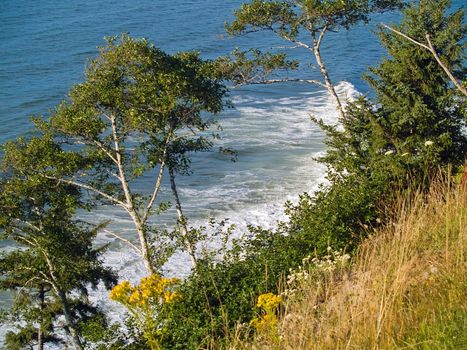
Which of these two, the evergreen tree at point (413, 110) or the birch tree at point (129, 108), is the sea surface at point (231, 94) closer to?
the evergreen tree at point (413, 110)

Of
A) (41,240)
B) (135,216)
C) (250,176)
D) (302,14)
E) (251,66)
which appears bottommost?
(250,176)

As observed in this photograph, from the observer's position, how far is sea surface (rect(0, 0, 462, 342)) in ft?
92.3

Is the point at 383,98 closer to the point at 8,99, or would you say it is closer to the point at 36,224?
the point at 36,224

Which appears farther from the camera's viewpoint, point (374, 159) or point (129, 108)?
point (129, 108)

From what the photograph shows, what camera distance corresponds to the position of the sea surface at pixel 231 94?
28.1 metres

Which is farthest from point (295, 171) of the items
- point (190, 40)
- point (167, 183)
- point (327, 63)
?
point (190, 40)

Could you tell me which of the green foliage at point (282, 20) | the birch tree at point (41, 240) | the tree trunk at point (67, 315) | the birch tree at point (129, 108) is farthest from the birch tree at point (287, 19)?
the tree trunk at point (67, 315)

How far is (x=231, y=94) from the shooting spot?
45.5 meters

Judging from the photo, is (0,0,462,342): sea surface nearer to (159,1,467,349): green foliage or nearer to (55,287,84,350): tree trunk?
(159,1,467,349): green foliage

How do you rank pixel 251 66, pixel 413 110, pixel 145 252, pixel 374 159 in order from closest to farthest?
pixel 413 110, pixel 374 159, pixel 145 252, pixel 251 66

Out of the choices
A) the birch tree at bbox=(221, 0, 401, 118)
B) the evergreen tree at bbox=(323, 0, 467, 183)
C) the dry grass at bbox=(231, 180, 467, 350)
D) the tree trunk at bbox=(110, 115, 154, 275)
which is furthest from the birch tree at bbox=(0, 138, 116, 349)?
the dry grass at bbox=(231, 180, 467, 350)

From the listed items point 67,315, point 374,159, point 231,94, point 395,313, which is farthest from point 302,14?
point 231,94

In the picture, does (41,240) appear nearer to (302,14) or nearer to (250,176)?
(302,14)

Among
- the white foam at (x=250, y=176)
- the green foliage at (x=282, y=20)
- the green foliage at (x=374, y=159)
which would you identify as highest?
the green foliage at (x=282, y=20)
